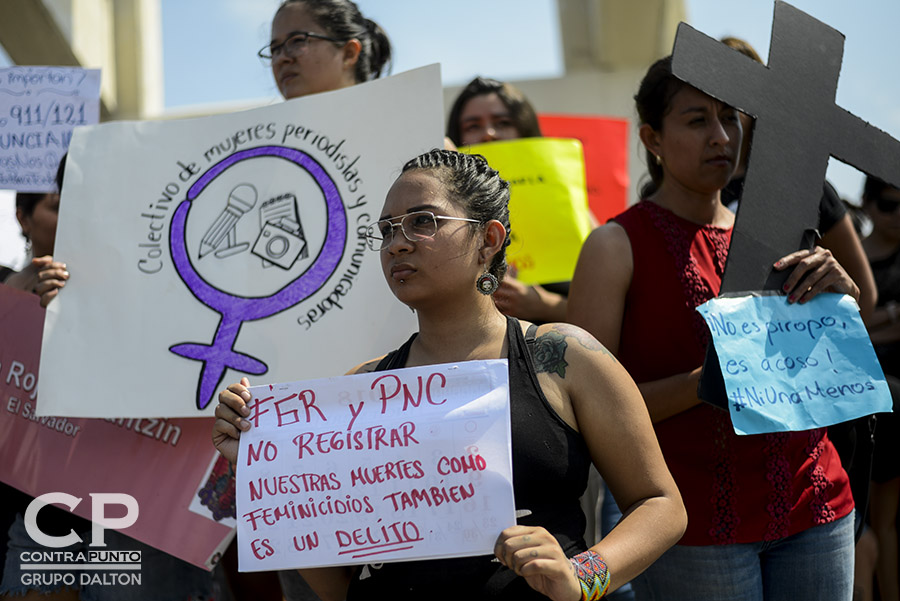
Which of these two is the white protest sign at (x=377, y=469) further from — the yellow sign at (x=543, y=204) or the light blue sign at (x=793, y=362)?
the yellow sign at (x=543, y=204)

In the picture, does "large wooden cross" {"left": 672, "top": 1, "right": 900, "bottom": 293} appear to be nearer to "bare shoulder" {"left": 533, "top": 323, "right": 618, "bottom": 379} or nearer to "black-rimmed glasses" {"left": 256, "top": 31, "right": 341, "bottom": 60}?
"bare shoulder" {"left": 533, "top": 323, "right": 618, "bottom": 379}

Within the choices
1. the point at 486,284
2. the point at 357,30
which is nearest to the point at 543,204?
the point at 357,30

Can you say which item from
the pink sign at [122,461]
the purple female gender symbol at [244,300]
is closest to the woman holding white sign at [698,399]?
the purple female gender symbol at [244,300]

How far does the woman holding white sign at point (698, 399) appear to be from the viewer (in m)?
2.11

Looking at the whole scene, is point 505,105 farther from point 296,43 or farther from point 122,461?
Answer: point 122,461

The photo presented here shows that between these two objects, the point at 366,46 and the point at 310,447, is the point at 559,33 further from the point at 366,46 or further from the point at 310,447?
the point at 310,447

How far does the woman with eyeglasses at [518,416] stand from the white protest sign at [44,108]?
2.19 m

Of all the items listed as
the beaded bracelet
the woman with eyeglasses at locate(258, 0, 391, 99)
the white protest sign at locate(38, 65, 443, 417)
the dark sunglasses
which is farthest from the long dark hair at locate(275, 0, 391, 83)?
the dark sunglasses

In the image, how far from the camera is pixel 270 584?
10.8 ft

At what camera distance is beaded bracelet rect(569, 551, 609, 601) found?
154 centimetres

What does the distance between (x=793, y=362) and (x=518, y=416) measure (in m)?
0.81

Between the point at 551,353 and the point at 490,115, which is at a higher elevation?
the point at 490,115

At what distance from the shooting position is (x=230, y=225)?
2686mm

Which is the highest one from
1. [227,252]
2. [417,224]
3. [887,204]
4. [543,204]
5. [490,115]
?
[490,115]
